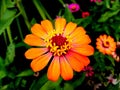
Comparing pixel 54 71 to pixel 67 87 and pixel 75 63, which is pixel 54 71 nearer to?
pixel 75 63

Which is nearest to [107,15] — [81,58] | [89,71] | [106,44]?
[106,44]

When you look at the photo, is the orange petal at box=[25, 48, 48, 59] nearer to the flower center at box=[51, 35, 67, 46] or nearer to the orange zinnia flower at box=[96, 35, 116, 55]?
the flower center at box=[51, 35, 67, 46]

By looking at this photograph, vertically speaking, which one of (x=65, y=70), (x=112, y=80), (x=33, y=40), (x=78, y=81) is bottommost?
(x=112, y=80)

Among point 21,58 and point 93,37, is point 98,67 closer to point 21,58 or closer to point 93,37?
point 93,37

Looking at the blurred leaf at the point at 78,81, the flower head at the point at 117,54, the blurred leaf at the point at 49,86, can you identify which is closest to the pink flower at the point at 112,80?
the flower head at the point at 117,54

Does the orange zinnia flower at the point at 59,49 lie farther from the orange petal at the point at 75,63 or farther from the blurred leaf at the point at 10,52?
the blurred leaf at the point at 10,52

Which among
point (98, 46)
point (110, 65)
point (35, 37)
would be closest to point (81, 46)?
point (35, 37)
